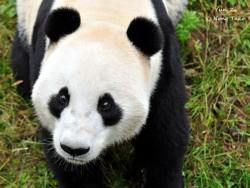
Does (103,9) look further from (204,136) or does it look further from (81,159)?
(204,136)

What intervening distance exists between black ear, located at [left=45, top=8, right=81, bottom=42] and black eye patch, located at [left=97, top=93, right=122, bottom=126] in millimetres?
372

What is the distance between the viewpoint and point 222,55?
4395 mm

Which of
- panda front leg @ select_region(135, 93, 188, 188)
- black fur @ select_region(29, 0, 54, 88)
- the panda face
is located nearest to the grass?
panda front leg @ select_region(135, 93, 188, 188)

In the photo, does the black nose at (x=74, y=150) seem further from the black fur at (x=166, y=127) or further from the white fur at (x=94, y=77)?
the black fur at (x=166, y=127)

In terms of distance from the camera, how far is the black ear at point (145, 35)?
2824 millimetres

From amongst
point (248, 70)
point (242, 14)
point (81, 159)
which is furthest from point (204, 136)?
point (81, 159)

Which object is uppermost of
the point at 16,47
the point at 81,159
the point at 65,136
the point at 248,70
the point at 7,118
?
the point at 65,136

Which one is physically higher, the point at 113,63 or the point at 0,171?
the point at 113,63

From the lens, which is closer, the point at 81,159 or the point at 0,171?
the point at 81,159

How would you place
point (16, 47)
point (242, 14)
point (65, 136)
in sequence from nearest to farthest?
1. point (65, 136)
2. point (16, 47)
3. point (242, 14)

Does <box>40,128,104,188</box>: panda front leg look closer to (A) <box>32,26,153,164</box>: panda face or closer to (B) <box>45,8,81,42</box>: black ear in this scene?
(A) <box>32,26,153,164</box>: panda face

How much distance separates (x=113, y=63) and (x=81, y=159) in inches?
18.5

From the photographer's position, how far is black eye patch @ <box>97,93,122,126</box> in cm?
279

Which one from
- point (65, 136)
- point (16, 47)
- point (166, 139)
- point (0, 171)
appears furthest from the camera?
point (16, 47)
